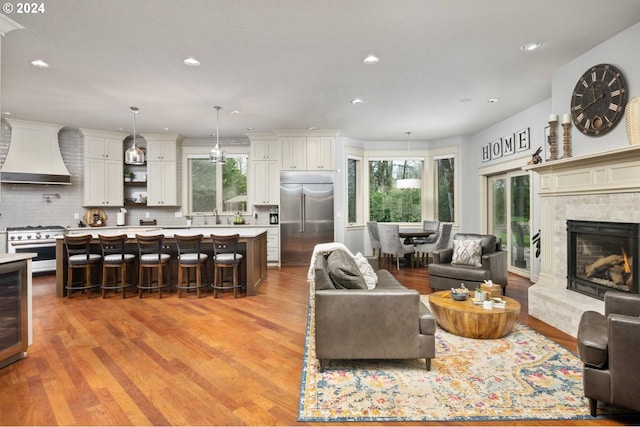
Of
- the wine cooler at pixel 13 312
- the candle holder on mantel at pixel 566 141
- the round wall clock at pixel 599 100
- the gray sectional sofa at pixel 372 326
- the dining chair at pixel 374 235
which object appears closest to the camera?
the gray sectional sofa at pixel 372 326

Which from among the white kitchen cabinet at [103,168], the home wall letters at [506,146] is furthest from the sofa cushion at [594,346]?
the white kitchen cabinet at [103,168]

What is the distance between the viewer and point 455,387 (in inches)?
89.0

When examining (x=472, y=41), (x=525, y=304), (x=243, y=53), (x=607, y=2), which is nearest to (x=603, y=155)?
(x=607, y=2)

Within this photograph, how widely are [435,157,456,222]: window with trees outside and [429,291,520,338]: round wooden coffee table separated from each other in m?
4.79

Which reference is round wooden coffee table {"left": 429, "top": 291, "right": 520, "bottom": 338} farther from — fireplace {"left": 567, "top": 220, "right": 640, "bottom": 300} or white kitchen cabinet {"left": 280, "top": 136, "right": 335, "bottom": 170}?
white kitchen cabinet {"left": 280, "top": 136, "right": 335, "bottom": 170}

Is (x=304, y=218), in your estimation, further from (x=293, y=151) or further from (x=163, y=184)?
(x=163, y=184)

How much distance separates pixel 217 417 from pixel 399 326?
1369 mm

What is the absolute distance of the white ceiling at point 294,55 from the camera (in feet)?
8.96

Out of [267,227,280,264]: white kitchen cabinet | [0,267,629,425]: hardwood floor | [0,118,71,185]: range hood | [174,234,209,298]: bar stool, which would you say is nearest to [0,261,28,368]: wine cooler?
[0,267,629,425]: hardwood floor

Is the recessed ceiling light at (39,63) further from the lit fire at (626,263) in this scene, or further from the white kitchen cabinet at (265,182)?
the lit fire at (626,263)

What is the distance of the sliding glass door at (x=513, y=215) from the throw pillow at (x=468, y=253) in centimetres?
176

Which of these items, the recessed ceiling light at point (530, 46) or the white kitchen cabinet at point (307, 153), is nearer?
the recessed ceiling light at point (530, 46)

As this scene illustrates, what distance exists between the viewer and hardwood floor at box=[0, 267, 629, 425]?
201 cm

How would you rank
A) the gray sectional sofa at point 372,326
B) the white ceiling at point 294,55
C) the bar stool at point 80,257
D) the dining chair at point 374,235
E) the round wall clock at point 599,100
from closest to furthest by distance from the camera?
the gray sectional sofa at point 372,326 → the white ceiling at point 294,55 → the round wall clock at point 599,100 → the bar stool at point 80,257 → the dining chair at point 374,235
